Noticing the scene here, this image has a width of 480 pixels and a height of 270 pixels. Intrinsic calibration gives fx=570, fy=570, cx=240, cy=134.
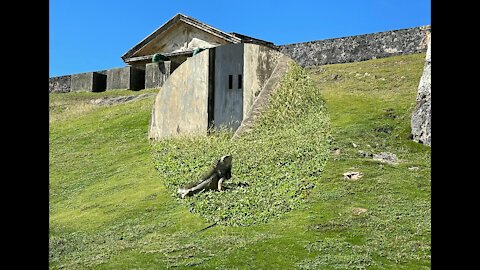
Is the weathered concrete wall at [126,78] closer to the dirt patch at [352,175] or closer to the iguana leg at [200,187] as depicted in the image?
the dirt patch at [352,175]

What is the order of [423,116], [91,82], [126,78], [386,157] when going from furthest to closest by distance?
[91,82]
[126,78]
[423,116]
[386,157]

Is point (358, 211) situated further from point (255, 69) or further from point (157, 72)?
point (157, 72)

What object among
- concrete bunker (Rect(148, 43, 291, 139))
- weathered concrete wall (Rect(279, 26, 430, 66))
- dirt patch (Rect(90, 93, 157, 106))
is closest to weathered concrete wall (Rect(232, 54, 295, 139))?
concrete bunker (Rect(148, 43, 291, 139))

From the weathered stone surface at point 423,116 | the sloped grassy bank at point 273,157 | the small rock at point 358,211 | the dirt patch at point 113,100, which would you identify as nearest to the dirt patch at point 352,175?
the small rock at point 358,211

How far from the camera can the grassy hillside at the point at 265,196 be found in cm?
455

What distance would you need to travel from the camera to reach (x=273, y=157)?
15.0 feet

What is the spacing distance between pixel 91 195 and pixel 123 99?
148 inches

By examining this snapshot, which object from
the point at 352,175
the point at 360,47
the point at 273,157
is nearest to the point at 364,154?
the point at 352,175

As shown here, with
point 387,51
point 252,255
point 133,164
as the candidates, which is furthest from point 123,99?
point 387,51

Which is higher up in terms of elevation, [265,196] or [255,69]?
[255,69]

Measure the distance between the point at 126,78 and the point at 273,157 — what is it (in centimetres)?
746

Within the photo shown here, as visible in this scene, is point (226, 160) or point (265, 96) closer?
point (226, 160)
